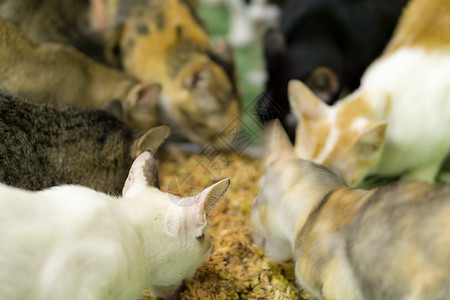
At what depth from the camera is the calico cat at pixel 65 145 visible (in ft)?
6.32

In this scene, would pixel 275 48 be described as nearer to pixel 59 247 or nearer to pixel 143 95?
pixel 143 95

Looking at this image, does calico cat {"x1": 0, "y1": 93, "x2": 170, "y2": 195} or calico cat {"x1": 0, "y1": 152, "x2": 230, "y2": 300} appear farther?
calico cat {"x1": 0, "y1": 93, "x2": 170, "y2": 195}

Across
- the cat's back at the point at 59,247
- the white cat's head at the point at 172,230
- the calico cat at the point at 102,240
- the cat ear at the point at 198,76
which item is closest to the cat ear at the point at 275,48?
the cat ear at the point at 198,76

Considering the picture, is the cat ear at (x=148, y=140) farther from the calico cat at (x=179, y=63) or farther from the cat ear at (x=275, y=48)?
the cat ear at (x=275, y=48)

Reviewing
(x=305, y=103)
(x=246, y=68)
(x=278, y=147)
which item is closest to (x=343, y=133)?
(x=305, y=103)

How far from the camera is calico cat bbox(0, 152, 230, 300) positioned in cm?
139

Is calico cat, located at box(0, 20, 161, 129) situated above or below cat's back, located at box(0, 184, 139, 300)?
below

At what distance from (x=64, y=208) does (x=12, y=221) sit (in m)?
0.18

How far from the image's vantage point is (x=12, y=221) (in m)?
1.42

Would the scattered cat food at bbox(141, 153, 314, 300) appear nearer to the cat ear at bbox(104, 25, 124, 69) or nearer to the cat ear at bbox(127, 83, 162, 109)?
the cat ear at bbox(127, 83, 162, 109)

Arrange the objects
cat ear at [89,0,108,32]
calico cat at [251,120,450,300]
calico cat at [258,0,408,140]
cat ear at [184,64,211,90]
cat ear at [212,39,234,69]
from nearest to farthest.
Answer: calico cat at [251,120,450,300] < calico cat at [258,0,408,140] < cat ear at [184,64,211,90] < cat ear at [212,39,234,69] < cat ear at [89,0,108,32]

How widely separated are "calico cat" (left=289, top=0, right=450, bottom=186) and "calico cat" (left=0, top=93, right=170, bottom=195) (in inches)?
29.4

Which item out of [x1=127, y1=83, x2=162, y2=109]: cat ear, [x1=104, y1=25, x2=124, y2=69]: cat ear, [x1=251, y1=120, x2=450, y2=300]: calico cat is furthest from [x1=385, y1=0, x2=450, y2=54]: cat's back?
[x1=104, y1=25, x2=124, y2=69]: cat ear

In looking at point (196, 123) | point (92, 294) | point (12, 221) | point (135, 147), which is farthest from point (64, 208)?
point (196, 123)
